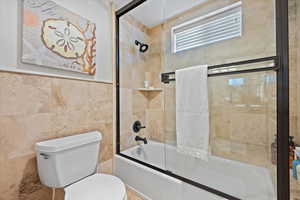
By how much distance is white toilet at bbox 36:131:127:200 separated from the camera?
0.92 meters

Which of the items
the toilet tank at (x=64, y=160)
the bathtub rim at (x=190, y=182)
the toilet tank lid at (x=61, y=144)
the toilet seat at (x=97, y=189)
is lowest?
the bathtub rim at (x=190, y=182)

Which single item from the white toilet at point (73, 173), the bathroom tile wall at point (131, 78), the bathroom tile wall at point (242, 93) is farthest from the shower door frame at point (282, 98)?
the bathroom tile wall at point (131, 78)

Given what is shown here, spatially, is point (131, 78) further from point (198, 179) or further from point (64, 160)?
point (198, 179)

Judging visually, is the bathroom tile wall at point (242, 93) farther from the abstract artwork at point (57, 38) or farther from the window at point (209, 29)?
the abstract artwork at point (57, 38)

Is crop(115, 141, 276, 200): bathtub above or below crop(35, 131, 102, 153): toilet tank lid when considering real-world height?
below

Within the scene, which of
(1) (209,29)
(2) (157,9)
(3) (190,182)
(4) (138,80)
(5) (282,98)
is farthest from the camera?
(4) (138,80)

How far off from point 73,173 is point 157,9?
1.99 m

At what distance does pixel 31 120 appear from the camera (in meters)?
1.04

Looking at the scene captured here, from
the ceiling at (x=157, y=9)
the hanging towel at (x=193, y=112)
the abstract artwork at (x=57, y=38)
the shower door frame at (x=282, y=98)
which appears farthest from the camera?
the ceiling at (x=157, y=9)

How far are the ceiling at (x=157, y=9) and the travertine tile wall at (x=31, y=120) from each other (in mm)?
1162

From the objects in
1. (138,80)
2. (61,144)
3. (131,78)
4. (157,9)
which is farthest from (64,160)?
(157,9)

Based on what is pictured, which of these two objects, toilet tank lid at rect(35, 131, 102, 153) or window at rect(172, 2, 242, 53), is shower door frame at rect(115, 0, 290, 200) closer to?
window at rect(172, 2, 242, 53)

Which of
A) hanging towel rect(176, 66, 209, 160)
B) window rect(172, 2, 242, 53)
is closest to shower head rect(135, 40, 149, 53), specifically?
window rect(172, 2, 242, 53)

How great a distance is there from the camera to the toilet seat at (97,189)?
2.91 feet
